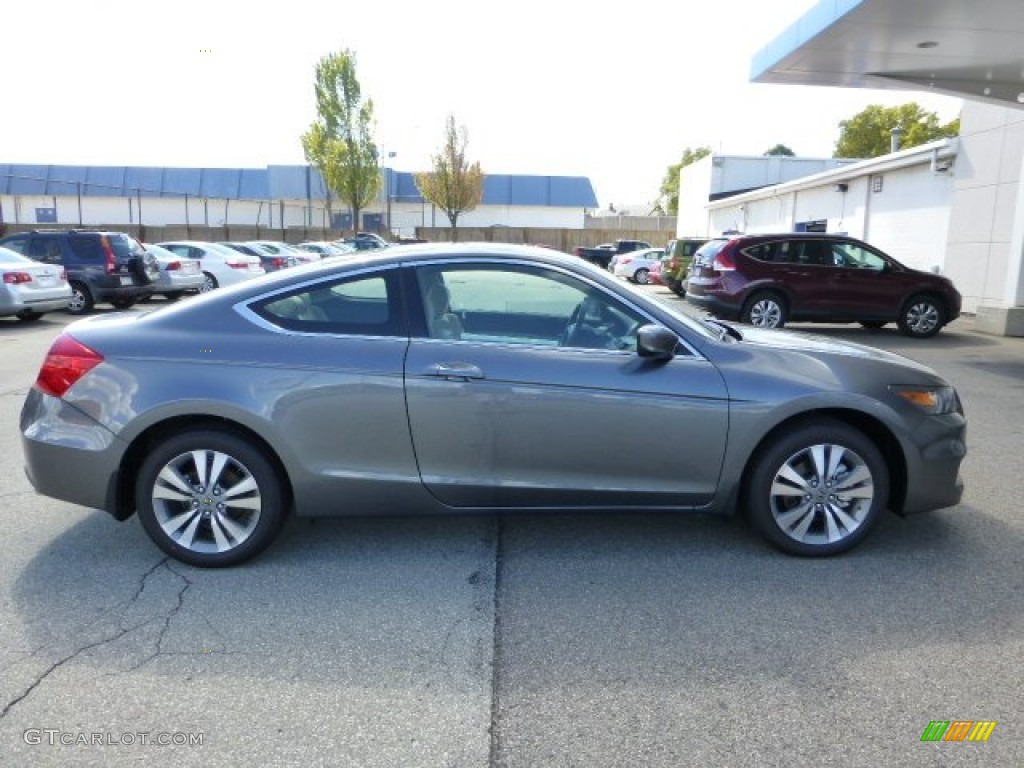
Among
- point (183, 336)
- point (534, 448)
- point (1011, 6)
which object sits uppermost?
point (1011, 6)

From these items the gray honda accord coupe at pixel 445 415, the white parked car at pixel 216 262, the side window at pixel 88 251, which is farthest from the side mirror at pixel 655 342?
the white parked car at pixel 216 262

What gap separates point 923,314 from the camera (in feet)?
44.3

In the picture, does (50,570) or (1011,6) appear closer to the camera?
(50,570)

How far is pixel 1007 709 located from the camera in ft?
9.08

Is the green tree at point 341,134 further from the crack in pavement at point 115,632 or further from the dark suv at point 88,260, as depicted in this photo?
the crack in pavement at point 115,632

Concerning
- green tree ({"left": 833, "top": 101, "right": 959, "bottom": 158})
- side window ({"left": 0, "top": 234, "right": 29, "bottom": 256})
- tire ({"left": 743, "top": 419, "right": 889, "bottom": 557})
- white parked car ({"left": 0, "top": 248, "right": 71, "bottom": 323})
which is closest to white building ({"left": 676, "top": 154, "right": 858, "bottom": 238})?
green tree ({"left": 833, "top": 101, "right": 959, "bottom": 158})

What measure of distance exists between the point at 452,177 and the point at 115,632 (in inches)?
1950

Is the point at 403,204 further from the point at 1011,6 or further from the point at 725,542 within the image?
the point at 725,542

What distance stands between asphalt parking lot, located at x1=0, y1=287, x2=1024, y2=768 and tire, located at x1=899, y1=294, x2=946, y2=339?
392 inches

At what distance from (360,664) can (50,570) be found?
190 cm

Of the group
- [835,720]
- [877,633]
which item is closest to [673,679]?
[835,720]

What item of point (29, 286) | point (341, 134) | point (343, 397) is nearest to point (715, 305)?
point (343, 397)

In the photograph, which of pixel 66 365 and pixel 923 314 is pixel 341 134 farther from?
pixel 66 365

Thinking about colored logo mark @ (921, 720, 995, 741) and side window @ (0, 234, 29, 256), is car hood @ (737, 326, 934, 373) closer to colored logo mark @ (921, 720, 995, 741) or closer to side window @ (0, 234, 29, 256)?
colored logo mark @ (921, 720, 995, 741)
